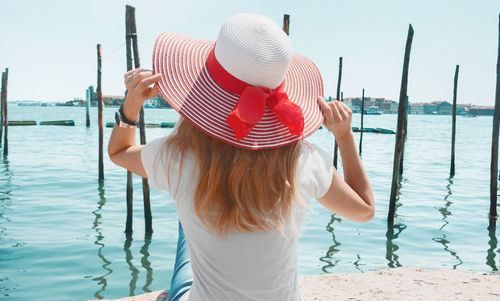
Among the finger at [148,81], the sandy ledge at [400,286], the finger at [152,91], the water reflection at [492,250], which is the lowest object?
the water reflection at [492,250]

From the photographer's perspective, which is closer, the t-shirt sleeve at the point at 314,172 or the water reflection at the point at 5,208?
the t-shirt sleeve at the point at 314,172

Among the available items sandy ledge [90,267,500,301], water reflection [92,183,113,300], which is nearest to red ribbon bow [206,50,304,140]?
sandy ledge [90,267,500,301]

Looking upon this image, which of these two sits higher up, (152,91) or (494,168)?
(152,91)

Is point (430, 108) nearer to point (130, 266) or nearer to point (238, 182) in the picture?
point (130, 266)

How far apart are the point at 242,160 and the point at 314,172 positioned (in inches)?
8.1

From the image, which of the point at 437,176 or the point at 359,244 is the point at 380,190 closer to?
the point at 437,176

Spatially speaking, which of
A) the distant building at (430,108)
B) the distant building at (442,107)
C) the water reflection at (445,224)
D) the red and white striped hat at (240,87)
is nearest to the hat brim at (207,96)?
the red and white striped hat at (240,87)

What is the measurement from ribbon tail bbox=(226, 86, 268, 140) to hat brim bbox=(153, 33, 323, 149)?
4 cm

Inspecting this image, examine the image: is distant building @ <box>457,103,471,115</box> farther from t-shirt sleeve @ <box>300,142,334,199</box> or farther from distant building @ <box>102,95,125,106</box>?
t-shirt sleeve @ <box>300,142,334,199</box>

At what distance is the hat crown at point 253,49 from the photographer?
3.60 feet

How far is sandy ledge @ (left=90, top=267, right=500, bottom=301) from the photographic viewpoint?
328 cm

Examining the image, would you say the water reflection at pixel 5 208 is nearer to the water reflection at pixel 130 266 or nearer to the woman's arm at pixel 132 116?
the water reflection at pixel 130 266

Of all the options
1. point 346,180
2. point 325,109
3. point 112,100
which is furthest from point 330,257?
point 112,100

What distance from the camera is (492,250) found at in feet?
18.8
